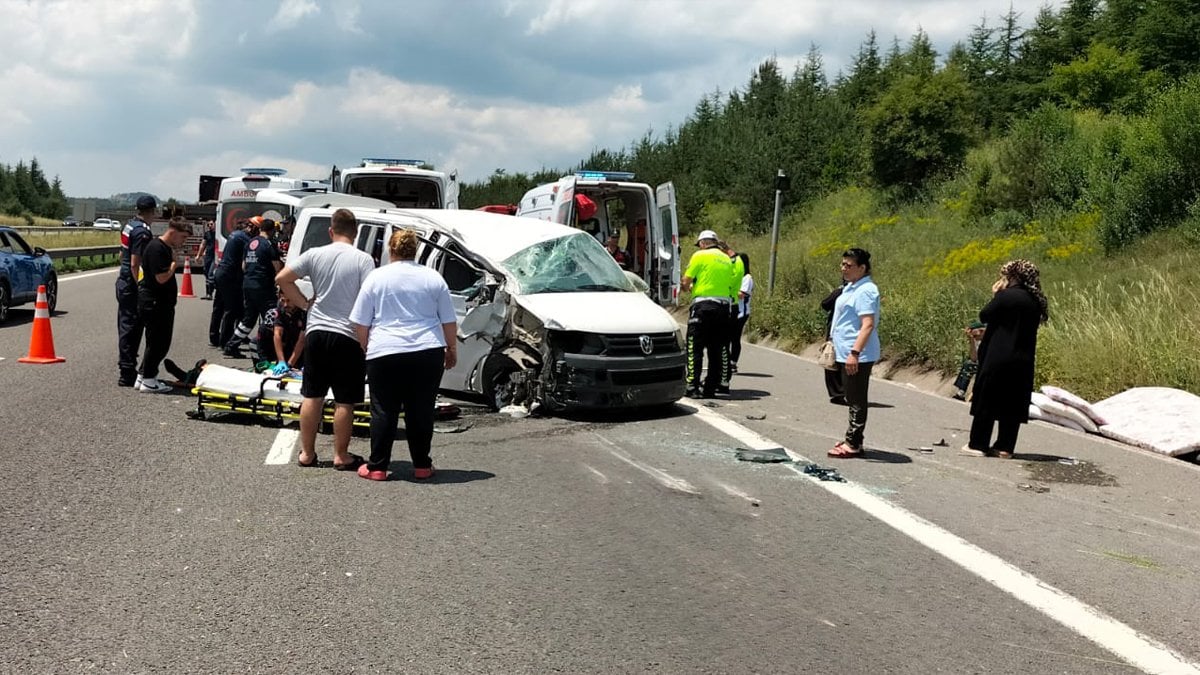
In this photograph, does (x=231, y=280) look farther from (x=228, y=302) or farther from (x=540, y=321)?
(x=540, y=321)

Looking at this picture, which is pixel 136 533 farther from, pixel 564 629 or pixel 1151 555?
pixel 1151 555

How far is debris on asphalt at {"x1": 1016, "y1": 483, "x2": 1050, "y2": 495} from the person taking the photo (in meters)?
7.64

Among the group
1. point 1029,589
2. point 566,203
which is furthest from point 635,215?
point 1029,589

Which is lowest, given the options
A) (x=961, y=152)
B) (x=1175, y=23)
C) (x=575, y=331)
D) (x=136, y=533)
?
(x=136, y=533)

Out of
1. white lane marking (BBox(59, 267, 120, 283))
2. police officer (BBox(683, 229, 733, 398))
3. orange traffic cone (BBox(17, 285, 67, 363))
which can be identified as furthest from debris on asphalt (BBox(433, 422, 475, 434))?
white lane marking (BBox(59, 267, 120, 283))

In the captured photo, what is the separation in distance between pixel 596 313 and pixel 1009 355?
3.64m

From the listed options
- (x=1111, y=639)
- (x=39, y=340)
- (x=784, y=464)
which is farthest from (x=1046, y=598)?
(x=39, y=340)

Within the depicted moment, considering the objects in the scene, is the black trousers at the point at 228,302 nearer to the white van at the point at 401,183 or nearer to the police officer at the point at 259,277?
the police officer at the point at 259,277

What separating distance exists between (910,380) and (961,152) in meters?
27.6

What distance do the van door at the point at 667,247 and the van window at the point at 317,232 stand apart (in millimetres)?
6312

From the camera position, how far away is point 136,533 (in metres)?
5.51

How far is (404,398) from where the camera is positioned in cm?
711

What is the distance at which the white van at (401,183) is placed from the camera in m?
18.0

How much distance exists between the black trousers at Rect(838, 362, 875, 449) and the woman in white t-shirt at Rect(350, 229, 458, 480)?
3.32 metres
